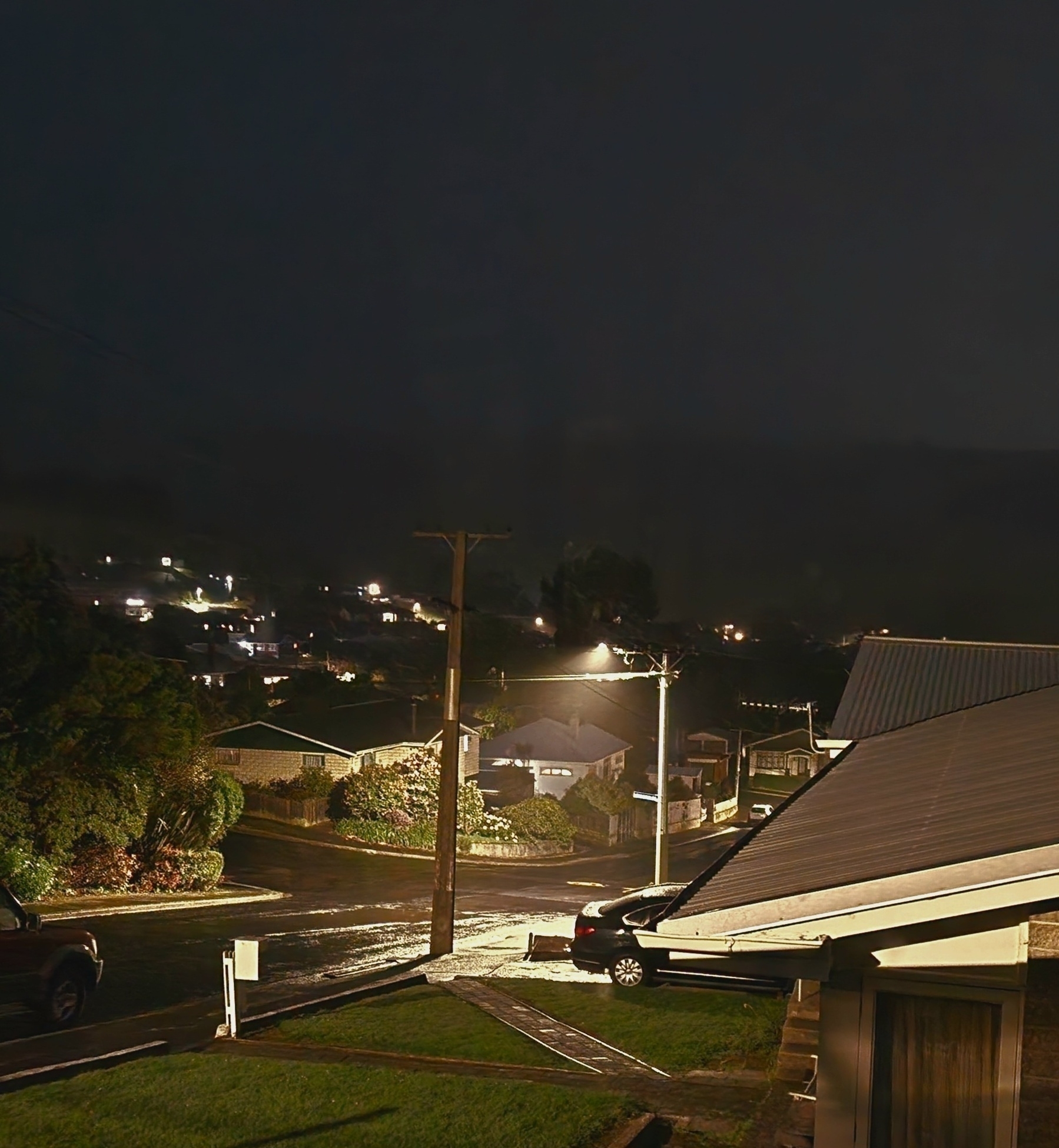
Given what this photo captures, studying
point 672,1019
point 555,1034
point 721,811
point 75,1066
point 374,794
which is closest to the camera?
point 75,1066

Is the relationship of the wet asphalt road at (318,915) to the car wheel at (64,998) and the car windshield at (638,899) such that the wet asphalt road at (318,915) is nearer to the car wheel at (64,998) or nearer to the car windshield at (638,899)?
the car wheel at (64,998)

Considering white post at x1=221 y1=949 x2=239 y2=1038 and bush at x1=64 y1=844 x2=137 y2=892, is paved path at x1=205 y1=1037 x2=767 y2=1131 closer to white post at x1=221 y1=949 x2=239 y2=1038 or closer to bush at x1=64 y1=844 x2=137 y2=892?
white post at x1=221 y1=949 x2=239 y2=1038

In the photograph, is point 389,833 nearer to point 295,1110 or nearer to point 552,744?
point 552,744

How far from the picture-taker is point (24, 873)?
26.9m

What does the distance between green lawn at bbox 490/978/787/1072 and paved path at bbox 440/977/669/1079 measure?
0.15m

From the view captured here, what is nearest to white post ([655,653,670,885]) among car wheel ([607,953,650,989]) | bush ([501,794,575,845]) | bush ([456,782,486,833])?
car wheel ([607,953,650,989])

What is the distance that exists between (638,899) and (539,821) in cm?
2977

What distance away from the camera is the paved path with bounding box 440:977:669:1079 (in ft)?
38.9

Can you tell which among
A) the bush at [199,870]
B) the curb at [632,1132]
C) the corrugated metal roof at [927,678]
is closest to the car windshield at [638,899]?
the corrugated metal roof at [927,678]

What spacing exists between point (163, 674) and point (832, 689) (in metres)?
60.3

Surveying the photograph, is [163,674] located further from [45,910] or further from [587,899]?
[587,899]

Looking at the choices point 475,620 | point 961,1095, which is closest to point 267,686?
point 475,620

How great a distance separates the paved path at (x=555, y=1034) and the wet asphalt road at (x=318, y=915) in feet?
13.0

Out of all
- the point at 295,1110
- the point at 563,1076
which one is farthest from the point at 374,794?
the point at 295,1110
